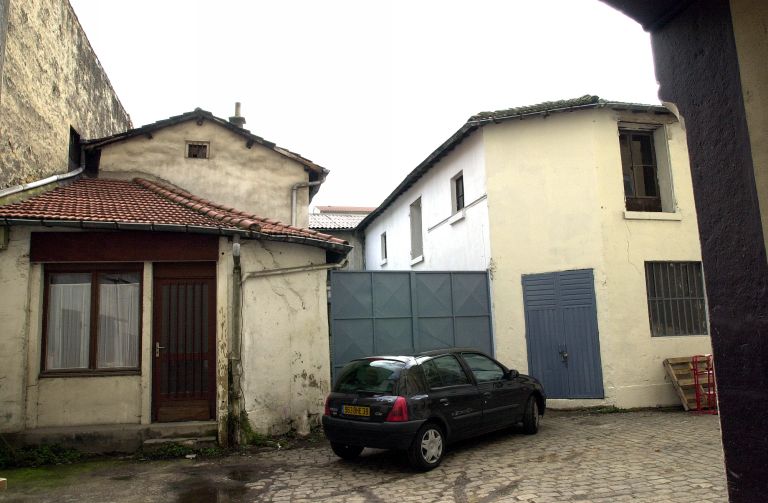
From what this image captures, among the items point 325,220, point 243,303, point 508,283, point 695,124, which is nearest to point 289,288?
point 243,303

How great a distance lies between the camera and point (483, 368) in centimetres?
853

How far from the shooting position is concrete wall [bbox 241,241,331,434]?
29.7 ft

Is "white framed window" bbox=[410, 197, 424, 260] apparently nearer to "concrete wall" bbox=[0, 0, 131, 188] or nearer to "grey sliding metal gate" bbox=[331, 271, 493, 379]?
"grey sliding metal gate" bbox=[331, 271, 493, 379]

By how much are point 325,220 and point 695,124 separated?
23843mm

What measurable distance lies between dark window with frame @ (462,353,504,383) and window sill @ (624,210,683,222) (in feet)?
16.5

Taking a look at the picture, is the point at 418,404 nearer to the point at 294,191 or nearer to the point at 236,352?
the point at 236,352

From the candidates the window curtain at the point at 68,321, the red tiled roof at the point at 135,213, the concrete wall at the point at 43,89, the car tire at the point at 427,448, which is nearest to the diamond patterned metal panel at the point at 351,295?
the red tiled roof at the point at 135,213

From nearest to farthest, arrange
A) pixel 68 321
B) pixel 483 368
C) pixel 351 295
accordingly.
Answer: pixel 483 368
pixel 68 321
pixel 351 295

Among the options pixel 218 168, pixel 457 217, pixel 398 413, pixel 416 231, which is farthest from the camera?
pixel 416 231

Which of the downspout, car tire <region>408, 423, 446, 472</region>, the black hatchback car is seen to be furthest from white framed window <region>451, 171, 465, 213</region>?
car tire <region>408, 423, 446, 472</region>

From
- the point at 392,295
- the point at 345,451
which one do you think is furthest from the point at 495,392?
the point at 392,295

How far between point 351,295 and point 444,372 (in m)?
3.93

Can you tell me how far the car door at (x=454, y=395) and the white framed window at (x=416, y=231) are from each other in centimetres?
952

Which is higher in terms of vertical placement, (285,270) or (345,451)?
(285,270)
